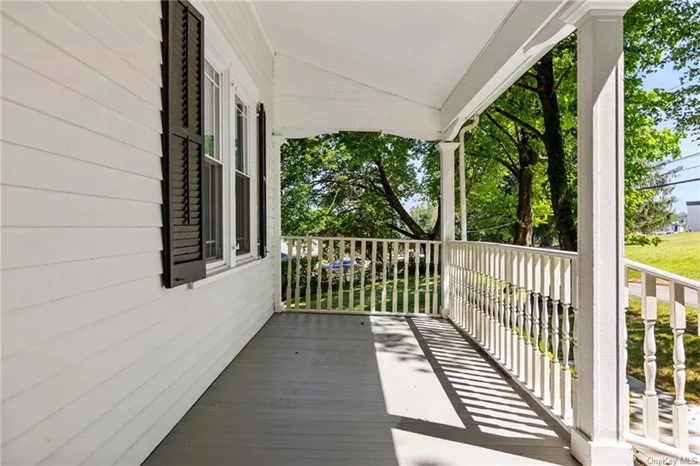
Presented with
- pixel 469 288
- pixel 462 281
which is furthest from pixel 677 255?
pixel 469 288

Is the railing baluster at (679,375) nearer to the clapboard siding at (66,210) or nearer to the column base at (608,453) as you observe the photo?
the column base at (608,453)

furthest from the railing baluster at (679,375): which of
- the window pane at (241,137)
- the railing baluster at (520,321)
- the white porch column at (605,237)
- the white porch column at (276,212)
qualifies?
the white porch column at (276,212)

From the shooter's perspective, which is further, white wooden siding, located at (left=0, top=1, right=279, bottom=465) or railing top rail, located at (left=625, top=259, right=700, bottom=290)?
railing top rail, located at (left=625, top=259, right=700, bottom=290)

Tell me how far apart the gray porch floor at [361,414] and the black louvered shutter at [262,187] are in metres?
1.05

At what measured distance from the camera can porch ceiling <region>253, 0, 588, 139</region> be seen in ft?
9.62

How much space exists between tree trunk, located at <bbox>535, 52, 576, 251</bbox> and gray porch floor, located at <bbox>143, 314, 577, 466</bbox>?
148 inches

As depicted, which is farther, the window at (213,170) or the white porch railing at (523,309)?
the window at (213,170)

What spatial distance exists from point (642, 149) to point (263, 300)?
6979mm

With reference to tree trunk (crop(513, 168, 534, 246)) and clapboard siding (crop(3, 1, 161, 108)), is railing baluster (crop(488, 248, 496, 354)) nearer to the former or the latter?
clapboard siding (crop(3, 1, 161, 108))

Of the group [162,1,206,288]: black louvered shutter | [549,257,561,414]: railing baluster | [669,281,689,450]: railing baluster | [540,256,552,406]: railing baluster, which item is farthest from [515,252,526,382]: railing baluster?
[162,1,206,288]: black louvered shutter

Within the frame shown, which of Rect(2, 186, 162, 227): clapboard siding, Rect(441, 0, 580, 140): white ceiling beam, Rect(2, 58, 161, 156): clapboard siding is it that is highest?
Rect(441, 0, 580, 140): white ceiling beam

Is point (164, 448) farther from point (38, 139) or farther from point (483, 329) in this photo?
point (483, 329)

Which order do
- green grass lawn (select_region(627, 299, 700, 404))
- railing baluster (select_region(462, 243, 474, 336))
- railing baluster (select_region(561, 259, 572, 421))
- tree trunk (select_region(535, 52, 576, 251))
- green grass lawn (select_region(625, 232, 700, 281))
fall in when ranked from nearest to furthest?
railing baluster (select_region(561, 259, 572, 421))
railing baluster (select_region(462, 243, 474, 336))
green grass lawn (select_region(627, 299, 700, 404))
tree trunk (select_region(535, 52, 576, 251))
green grass lawn (select_region(625, 232, 700, 281))

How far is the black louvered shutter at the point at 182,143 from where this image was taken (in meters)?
2.10
